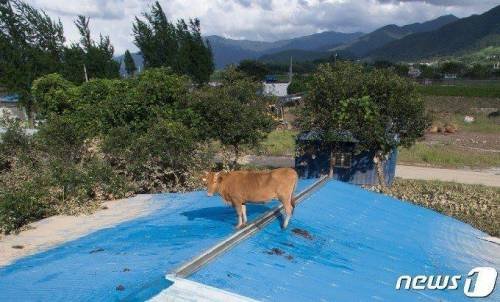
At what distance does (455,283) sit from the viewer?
8.44 meters

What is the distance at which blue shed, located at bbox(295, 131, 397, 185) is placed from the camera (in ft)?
76.6

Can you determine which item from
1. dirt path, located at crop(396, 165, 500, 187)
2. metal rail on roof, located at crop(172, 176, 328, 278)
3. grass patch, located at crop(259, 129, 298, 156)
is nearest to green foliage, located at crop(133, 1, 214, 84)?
grass patch, located at crop(259, 129, 298, 156)

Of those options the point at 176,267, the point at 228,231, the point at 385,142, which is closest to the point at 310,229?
the point at 228,231

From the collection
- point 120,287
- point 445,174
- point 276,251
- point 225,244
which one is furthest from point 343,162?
point 120,287

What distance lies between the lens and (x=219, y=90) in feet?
73.3

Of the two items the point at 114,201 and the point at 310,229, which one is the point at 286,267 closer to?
the point at 310,229

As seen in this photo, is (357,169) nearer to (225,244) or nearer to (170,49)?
(225,244)

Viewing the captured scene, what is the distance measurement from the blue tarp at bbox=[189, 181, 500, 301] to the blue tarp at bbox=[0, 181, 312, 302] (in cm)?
81

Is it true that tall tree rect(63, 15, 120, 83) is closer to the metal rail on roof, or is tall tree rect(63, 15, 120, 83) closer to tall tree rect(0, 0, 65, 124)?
tall tree rect(0, 0, 65, 124)

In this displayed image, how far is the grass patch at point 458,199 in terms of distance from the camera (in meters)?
17.0

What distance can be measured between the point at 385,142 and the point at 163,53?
154 feet

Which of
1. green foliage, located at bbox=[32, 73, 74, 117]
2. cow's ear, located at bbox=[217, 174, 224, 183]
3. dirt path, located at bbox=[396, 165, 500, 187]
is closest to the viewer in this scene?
cow's ear, located at bbox=[217, 174, 224, 183]

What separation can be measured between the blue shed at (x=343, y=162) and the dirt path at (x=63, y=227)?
12056 millimetres

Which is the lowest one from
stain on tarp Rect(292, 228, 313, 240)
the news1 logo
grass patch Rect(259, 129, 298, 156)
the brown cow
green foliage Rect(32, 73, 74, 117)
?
grass patch Rect(259, 129, 298, 156)
